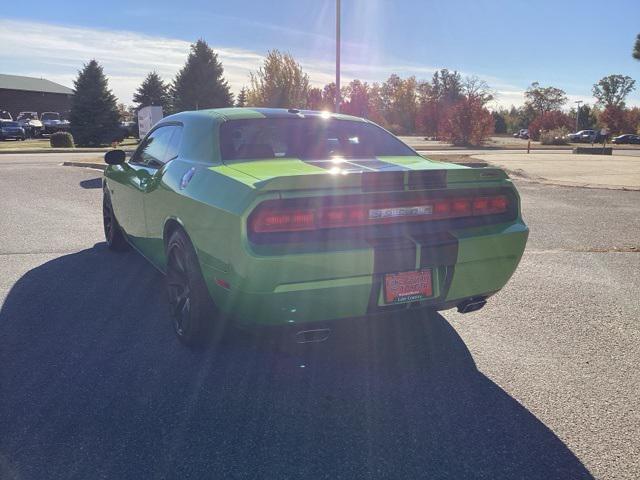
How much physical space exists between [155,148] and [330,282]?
2.65 metres

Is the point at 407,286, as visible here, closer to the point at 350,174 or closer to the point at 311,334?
the point at 311,334

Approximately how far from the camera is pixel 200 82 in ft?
145

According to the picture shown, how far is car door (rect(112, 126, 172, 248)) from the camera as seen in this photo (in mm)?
4586

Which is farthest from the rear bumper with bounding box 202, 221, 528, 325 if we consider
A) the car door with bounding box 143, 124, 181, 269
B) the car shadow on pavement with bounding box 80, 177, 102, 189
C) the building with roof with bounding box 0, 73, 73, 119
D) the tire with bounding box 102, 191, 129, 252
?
the building with roof with bounding box 0, 73, 73, 119

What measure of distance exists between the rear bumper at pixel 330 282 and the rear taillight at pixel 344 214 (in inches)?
6.4

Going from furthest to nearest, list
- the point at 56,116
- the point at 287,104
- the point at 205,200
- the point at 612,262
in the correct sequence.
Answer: the point at 56,116, the point at 287,104, the point at 612,262, the point at 205,200

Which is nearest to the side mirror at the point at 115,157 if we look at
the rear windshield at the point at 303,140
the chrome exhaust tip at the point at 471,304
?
the rear windshield at the point at 303,140

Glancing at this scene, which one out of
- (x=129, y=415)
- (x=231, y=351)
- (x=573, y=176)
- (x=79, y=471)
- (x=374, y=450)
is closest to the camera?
(x=79, y=471)

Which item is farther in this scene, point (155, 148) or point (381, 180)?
point (155, 148)

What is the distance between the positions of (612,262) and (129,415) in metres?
5.37

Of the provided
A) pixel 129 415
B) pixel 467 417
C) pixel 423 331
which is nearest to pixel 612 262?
pixel 423 331

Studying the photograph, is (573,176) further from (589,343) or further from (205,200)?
(205,200)

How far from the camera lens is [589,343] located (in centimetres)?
379

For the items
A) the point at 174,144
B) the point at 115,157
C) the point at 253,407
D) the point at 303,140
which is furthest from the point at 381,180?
the point at 115,157
